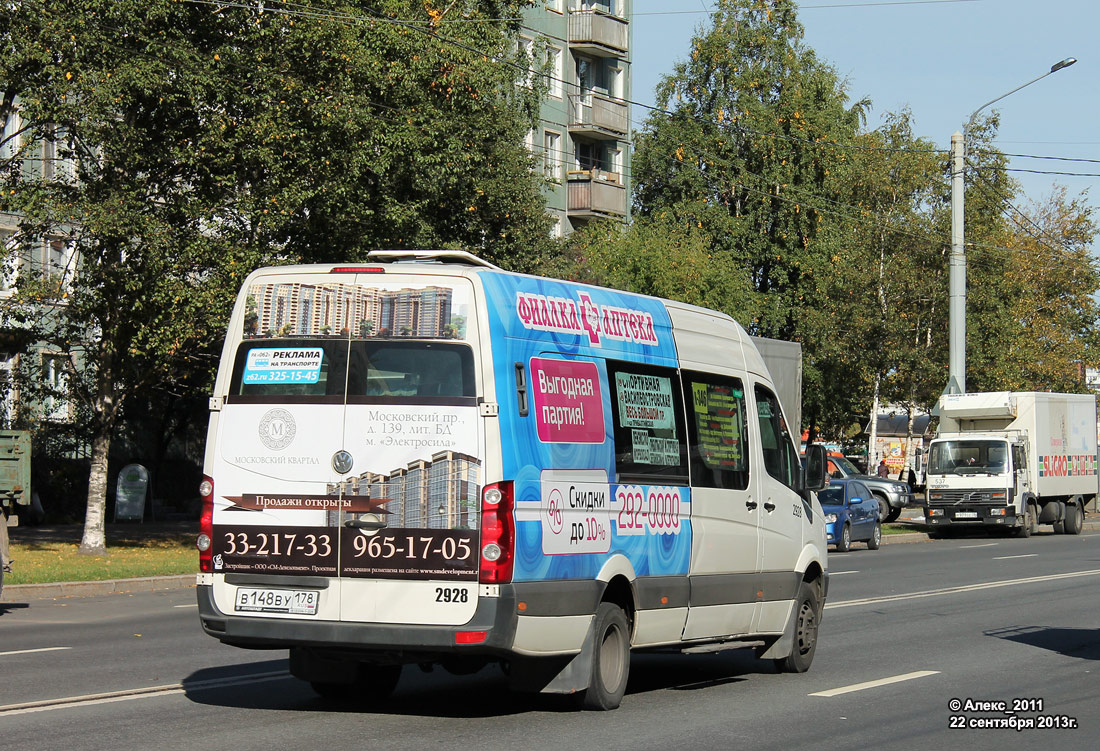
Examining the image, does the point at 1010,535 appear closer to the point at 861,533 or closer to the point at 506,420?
the point at 861,533

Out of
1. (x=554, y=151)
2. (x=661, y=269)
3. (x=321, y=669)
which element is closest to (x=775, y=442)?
(x=321, y=669)

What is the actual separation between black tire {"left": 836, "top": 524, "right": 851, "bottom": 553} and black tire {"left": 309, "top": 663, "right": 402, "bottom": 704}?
71.7 ft

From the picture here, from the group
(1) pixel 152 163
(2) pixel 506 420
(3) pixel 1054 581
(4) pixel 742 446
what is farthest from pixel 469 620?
(1) pixel 152 163

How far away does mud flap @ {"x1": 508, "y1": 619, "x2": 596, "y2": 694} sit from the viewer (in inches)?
340

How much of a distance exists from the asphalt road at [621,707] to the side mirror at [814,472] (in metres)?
1.49

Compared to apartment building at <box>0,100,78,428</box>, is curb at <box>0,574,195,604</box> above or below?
below

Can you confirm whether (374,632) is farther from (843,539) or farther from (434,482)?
(843,539)

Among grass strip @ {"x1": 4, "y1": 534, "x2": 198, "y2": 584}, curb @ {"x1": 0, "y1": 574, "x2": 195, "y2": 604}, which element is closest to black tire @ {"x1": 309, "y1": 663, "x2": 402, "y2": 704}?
curb @ {"x1": 0, "y1": 574, "x2": 195, "y2": 604}

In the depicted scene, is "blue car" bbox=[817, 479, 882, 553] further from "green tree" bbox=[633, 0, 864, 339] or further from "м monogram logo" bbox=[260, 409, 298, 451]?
"green tree" bbox=[633, 0, 864, 339]

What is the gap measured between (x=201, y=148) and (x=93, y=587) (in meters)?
7.32

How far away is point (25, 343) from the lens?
24.8m

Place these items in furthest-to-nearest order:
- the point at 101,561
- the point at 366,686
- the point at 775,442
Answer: the point at 101,561
the point at 775,442
the point at 366,686

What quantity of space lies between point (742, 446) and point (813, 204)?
48069 mm

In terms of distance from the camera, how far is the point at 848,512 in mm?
30406
